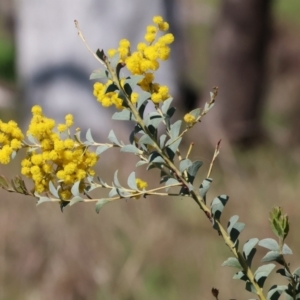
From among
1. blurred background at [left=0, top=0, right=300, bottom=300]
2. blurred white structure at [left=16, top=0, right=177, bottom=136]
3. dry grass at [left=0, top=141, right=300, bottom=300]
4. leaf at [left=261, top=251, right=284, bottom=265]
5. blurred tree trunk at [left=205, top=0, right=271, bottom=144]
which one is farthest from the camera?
blurred tree trunk at [left=205, top=0, right=271, bottom=144]

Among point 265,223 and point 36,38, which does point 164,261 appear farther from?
point 36,38

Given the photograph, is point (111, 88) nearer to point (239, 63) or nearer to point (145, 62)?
point (145, 62)

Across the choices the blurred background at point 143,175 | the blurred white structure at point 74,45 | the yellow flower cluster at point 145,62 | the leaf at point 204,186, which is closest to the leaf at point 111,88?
the yellow flower cluster at point 145,62

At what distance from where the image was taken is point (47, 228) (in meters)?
2.39

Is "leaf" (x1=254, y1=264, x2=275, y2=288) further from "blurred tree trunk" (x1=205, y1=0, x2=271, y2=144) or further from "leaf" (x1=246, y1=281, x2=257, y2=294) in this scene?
"blurred tree trunk" (x1=205, y1=0, x2=271, y2=144)

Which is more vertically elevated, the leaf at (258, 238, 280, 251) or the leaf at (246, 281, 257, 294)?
the leaf at (258, 238, 280, 251)

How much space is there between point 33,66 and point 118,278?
117 inches

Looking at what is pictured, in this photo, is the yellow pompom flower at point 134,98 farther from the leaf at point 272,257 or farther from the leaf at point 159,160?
the leaf at point 272,257

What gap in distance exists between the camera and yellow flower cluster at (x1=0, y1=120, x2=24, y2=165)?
1.98 ft

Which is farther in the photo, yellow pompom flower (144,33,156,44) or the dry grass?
the dry grass

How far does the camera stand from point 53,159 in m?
0.60

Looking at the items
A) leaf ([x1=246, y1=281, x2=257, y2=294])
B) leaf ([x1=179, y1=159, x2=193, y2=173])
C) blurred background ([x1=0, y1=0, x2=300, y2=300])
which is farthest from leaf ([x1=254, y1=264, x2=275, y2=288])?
blurred background ([x1=0, y1=0, x2=300, y2=300])

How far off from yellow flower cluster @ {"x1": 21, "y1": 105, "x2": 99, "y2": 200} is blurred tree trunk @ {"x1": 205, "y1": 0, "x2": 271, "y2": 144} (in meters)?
4.02

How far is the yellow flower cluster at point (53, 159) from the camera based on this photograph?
59 centimetres
